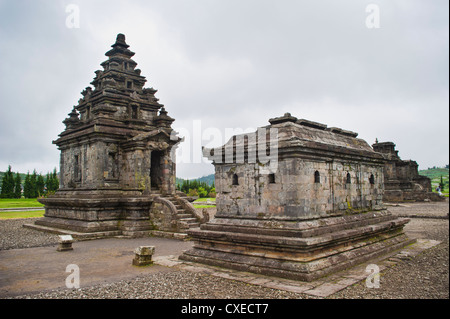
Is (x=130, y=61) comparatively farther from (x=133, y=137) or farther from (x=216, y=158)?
(x=216, y=158)

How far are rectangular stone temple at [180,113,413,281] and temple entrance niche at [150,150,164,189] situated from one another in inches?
379

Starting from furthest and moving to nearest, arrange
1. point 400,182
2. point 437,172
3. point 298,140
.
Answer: point 400,182, point 298,140, point 437,172

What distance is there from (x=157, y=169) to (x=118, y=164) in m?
2.38

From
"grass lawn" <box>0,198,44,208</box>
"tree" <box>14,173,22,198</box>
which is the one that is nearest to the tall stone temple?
"grass lawn" <box>0,198,44,208</box>

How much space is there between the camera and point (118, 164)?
18.1m

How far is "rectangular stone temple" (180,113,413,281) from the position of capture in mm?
7961

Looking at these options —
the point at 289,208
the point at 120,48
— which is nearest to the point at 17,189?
the point at 120,48

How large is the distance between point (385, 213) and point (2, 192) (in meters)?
58.6

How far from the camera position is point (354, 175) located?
10523 mm

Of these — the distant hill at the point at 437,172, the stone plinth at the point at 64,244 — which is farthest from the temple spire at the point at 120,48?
the distant hill at the point at 437,172

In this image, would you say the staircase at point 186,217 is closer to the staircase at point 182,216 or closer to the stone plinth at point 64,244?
the staircase at point 182,216

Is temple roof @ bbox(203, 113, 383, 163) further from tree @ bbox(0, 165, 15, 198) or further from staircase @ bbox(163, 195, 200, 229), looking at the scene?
tree @ bbox(0, 165, 15, 198)

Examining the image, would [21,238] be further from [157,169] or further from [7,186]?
[7,186]
